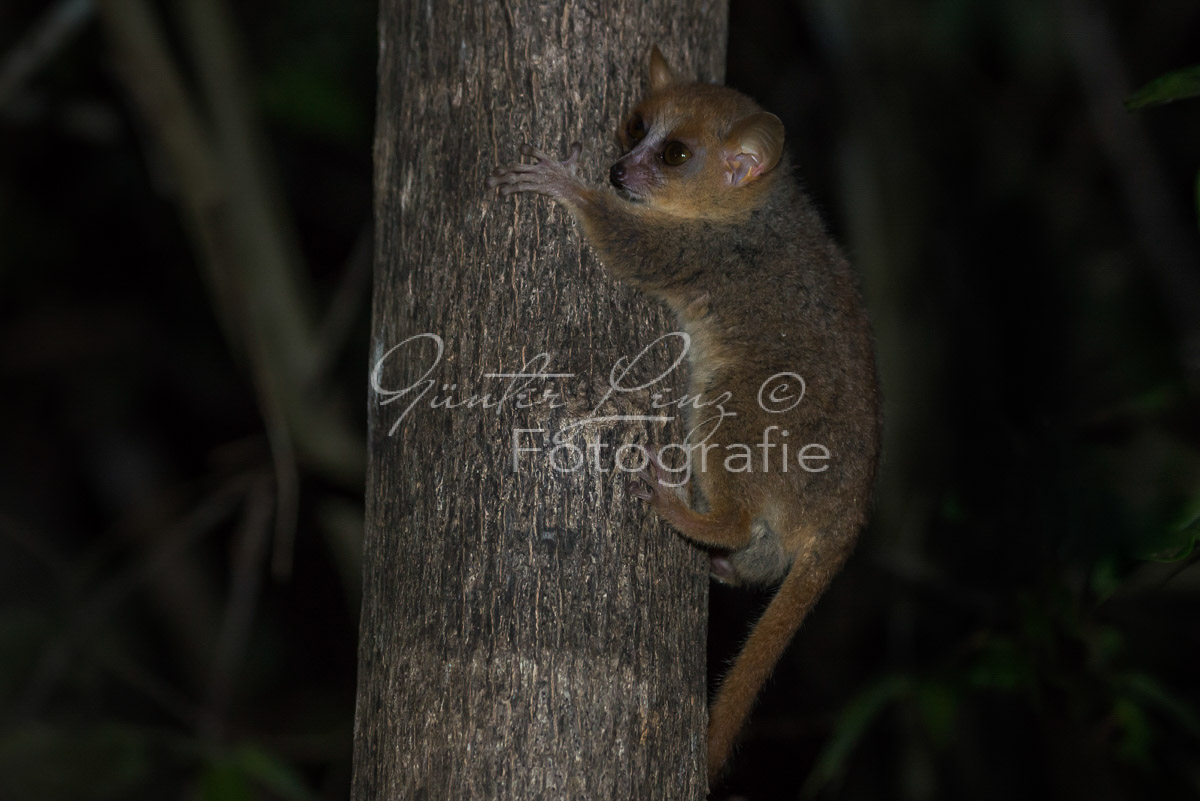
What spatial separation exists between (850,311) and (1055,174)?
3661mm

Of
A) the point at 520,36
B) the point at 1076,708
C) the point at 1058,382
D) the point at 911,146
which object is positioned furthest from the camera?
the point at 911,146

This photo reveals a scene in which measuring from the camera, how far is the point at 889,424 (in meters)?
5.30

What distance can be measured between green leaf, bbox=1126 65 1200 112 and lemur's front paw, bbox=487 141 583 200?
46.4 inches

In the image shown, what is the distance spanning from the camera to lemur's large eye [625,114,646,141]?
2684 mm

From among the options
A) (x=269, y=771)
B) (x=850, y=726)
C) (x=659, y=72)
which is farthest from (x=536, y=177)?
(x=269, y=771)

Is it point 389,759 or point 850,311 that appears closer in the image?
point 389,759

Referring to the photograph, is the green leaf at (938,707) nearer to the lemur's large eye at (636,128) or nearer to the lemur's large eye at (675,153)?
the lemur's large eye at (675,153)

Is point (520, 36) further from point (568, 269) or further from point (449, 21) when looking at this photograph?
point (568, 269)

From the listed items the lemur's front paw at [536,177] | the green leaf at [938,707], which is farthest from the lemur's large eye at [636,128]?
the green leaf at [938,707]

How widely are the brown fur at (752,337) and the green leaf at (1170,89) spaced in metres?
1.08

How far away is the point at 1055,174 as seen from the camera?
19.9 ft

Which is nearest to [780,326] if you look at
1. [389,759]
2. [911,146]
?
[389,759]

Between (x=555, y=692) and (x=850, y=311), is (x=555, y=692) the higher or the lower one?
the lower one

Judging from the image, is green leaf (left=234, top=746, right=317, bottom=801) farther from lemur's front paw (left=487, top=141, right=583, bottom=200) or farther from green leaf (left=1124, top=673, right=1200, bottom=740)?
green leaf (left=1124, top=673, right=1200, bottom=740)
